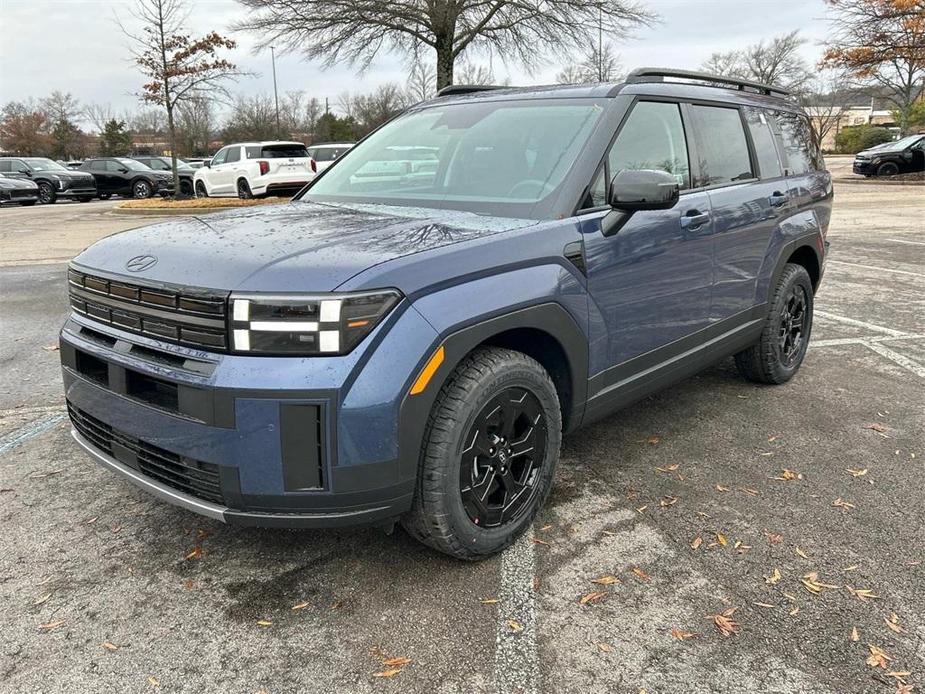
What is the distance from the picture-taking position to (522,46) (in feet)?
70.8

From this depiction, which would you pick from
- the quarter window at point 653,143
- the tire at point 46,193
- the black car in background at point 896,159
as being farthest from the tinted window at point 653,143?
the black car in background at point 896,159

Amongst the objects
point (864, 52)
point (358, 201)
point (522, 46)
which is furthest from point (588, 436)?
point (864, 52)

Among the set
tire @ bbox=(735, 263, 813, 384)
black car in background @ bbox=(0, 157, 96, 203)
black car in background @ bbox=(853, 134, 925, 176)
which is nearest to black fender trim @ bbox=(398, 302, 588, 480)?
tire @ bbox=(735, 263, 813, 384)

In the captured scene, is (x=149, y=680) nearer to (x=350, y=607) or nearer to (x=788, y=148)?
(x=350, y=607)

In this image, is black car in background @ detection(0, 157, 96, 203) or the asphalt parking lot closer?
the asphalt parking lot

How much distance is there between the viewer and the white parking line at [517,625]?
218 centimetres

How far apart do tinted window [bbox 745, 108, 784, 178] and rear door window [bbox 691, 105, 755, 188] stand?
140 millimetres

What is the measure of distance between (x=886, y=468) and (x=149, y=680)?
11.2ft

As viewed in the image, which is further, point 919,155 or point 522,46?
point 919,155

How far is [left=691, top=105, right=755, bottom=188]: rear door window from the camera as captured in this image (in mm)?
3854

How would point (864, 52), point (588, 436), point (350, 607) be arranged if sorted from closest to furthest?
point (350, 607), point (588, 436), point (864, 52)

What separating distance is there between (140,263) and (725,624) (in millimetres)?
2395

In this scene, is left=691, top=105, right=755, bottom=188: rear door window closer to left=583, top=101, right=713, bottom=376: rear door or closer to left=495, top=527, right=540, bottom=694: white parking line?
left=583, top=101, right=713, bottom=376: rear door

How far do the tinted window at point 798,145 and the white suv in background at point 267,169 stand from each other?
14400 mm
